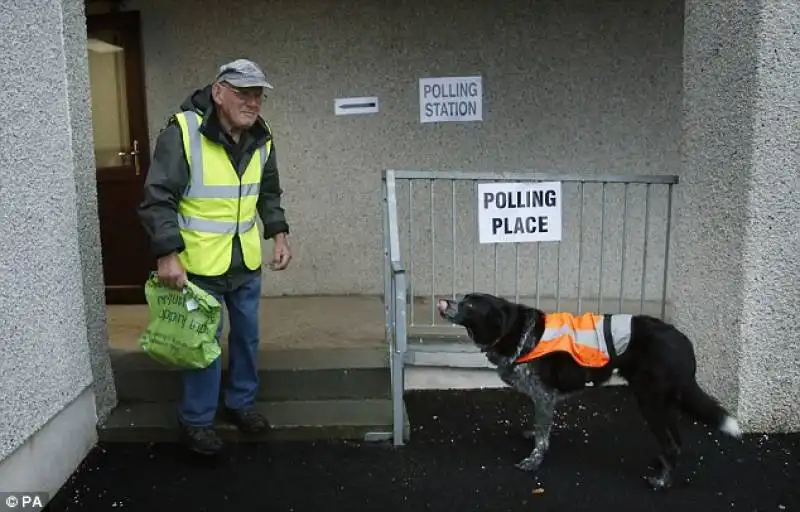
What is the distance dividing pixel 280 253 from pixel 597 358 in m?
1.73

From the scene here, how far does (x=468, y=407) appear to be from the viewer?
4180mm

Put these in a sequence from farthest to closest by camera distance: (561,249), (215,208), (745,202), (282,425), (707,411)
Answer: (561,249)
(282,425)
(745,202)
(215,208)
(707,411)

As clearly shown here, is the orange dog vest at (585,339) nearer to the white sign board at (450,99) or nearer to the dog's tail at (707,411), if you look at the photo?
the dog's tail at (707,411)

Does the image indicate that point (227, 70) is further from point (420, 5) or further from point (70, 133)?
point (420, 5)

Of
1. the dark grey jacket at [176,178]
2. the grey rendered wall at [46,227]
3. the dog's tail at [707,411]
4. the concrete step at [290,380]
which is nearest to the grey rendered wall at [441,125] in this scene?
the concrete step at [290,380]

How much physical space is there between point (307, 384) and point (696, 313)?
2.38 metres

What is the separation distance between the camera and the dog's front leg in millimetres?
3262

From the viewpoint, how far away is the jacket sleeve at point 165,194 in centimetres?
304

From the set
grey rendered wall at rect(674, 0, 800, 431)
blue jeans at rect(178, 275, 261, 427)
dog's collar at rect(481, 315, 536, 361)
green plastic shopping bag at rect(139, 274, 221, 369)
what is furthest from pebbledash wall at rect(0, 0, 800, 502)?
dog's collar at rect(481, 315, 536, 361)

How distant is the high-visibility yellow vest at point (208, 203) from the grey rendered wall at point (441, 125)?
2351 millimetres

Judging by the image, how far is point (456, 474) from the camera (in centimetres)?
335

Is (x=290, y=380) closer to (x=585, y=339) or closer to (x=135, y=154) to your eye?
(x=585, y=339)

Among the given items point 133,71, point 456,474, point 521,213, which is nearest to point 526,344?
point 456,474

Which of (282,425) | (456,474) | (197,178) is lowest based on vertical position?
(456,474)
